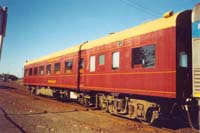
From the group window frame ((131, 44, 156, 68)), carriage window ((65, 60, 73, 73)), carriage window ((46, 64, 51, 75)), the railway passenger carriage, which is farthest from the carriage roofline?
carriage window ((46, 64, 51, 75))

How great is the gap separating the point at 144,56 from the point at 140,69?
51cm

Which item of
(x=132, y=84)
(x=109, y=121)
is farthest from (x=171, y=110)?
(x=109, y=121)

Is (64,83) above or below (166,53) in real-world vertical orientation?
below

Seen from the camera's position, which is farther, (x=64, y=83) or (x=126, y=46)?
(x=64, y=83)

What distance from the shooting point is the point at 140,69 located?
909 centimetres

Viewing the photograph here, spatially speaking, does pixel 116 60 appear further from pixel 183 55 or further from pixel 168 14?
pixel 183 55

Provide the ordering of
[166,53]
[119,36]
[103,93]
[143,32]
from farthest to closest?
[103,93], [119,36], [143,32], [166,53]

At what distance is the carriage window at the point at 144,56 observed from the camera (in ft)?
28.4

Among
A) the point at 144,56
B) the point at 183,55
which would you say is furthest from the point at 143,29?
the point at 183,55

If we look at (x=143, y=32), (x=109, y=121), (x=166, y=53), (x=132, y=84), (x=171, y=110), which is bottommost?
(x=109, y=121)

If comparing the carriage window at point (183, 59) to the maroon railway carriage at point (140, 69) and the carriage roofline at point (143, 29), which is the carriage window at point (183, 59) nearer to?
the maroon railway carriage at point (140, 69)

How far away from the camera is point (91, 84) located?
12.6 m

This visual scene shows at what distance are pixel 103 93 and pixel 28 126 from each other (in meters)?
4.54

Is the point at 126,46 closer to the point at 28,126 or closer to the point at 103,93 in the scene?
the point at 103,93
